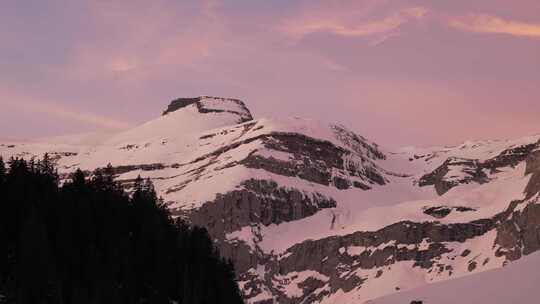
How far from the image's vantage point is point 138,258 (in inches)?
4102

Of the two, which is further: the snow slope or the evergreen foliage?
the evergreen foliage

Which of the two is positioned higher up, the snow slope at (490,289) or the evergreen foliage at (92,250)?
the evergreen foliage at (92,250)

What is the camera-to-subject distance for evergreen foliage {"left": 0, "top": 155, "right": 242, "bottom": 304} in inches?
3354

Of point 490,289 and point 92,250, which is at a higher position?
point 92,250

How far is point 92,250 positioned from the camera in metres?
96.6

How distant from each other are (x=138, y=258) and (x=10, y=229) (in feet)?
47.9

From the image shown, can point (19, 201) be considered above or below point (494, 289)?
above

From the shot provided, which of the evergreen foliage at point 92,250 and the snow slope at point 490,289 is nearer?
the snow slope at point 490,289

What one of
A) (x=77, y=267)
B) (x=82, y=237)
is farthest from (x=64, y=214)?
(x=77, y=267)

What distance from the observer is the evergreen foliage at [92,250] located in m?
85.2

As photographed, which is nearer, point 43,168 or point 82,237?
point 82,237

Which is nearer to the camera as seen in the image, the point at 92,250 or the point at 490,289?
the point at 490,289

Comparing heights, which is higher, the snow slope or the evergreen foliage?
the evergreen foliage

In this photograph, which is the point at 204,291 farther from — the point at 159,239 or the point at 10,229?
the point at 10,229
